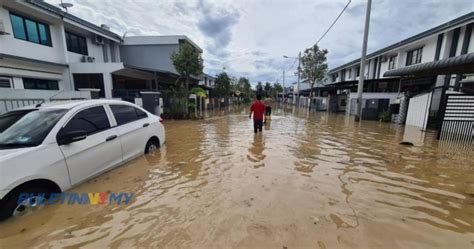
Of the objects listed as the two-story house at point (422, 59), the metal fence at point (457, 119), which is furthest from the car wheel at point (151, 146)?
the two-story house at point (422, 59)

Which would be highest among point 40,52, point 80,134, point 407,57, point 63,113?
point 407,57

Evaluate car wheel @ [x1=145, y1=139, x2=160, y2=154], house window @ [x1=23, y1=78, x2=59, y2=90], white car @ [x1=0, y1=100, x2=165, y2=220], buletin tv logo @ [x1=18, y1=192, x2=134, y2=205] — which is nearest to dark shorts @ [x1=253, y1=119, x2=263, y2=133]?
car wheel @ [x1=145, y1=139, x2=160, y2=154]

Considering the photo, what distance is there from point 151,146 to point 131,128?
111cm

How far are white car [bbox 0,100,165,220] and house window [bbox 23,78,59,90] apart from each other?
457 inches

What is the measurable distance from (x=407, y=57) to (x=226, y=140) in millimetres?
21849

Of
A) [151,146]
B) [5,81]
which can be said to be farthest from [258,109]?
[5,81]

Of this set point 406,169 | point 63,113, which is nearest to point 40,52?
point 63,113

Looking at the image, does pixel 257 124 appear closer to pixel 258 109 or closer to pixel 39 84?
pixel 258 109

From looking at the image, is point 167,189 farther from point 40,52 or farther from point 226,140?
point 40,52

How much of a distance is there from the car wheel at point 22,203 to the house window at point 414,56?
25.1 m

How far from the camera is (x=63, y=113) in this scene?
358 centimetres

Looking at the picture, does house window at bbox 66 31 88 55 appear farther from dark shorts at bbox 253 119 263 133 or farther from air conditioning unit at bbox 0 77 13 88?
dark shorts at bbox 253 119 263 133

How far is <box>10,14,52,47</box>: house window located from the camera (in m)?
11.6

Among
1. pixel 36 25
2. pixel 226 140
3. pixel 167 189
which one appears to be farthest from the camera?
pixel 36 25
